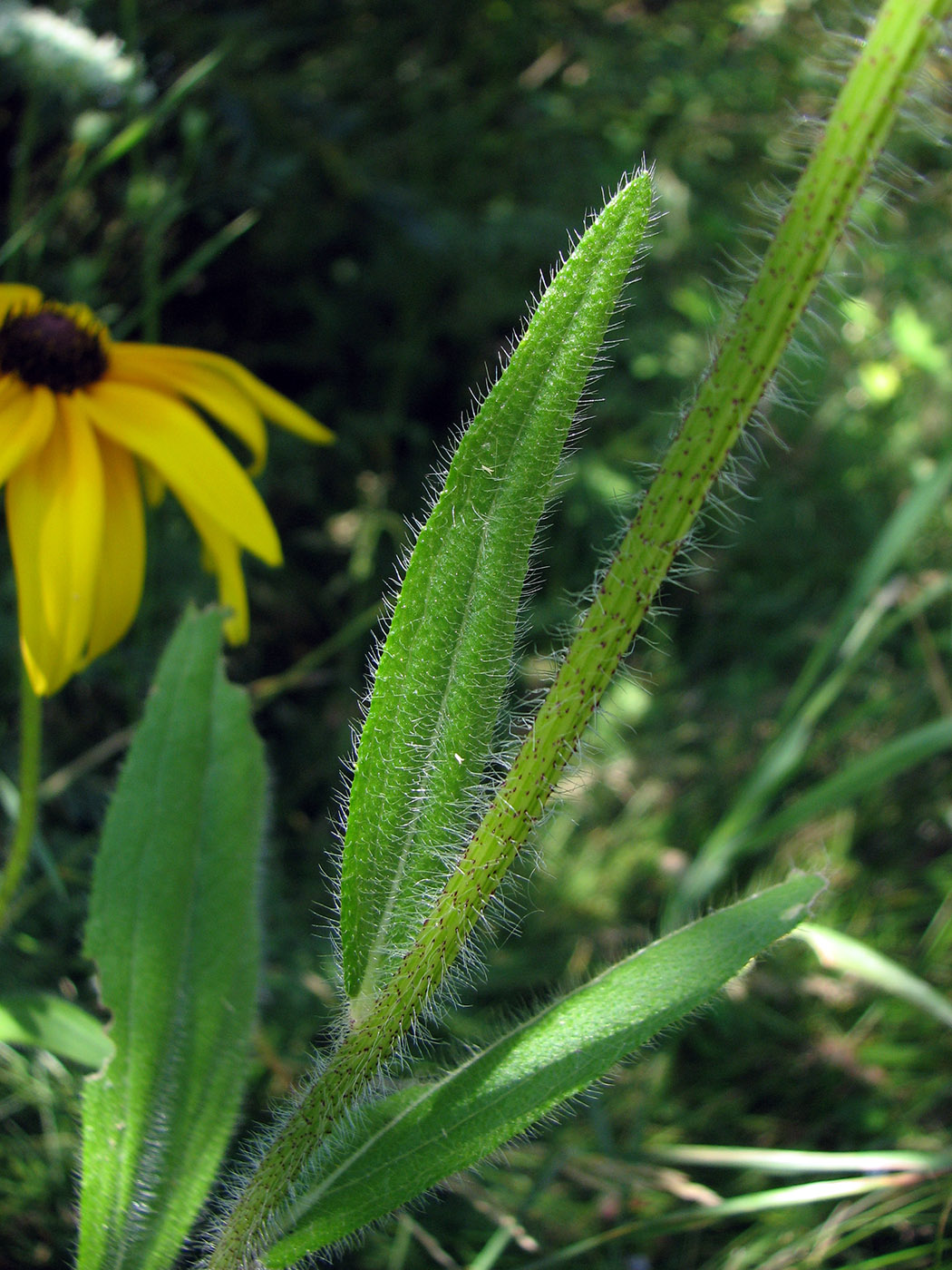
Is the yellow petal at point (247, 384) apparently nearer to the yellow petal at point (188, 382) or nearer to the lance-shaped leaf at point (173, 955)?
the yellow petal at point (188, 382)

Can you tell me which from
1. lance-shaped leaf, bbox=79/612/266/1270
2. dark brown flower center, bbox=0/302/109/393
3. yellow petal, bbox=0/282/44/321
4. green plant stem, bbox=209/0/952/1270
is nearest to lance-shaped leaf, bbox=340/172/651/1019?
green plant stem, bbox=209/0/952/1270

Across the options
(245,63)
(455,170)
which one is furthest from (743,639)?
(245,63)

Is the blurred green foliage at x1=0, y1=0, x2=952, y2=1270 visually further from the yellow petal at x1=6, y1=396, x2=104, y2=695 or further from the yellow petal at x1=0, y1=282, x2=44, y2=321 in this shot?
the yellow petal at x1=6, y1=396, x2=104, y2=695

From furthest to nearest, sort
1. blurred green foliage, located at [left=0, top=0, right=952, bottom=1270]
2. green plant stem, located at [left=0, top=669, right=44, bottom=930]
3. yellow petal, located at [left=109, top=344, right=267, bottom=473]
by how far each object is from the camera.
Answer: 1. blurred green foliage, located at [left=0, top=0, right=952, bottom=1270]
2. yellow petal, located at [left=109, top=344, right=267, bottom=473]
3. green plant stem, located at [left=0, top=669, right=44, bottom=930]

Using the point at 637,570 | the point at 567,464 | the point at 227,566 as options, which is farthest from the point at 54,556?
the point at 567,464

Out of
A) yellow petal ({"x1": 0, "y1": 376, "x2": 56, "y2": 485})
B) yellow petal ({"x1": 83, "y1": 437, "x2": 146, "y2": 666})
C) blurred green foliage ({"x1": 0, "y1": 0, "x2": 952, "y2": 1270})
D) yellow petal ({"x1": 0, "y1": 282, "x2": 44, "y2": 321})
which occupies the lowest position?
blurred green foliage ({"x1": 0, "y1": 0, "x2": 952, "y2": 1270})

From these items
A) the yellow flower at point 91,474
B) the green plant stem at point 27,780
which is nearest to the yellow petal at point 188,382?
the yellow flower at point 91,474
